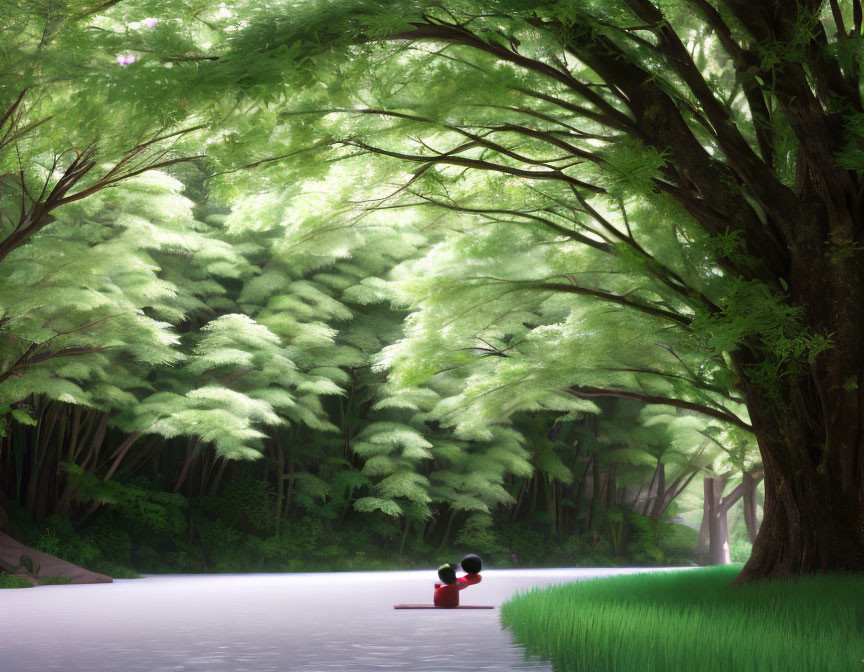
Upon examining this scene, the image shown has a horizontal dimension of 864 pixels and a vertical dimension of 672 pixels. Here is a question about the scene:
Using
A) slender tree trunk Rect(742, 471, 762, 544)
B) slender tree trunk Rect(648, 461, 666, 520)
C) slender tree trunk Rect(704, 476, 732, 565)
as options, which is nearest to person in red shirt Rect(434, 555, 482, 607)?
slender tree trunk Rect(742, 471, 762, 544)

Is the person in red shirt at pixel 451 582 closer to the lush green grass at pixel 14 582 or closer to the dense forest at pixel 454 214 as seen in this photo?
the dense forest at pixel 454 214

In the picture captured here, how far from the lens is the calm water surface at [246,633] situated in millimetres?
5035

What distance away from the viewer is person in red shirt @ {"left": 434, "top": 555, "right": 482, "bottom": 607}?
27.9ft

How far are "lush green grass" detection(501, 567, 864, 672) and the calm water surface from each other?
0.29 meters

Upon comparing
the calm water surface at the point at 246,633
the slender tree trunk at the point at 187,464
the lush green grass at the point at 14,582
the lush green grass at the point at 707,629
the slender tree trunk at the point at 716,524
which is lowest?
the calm water surface at the point at 246,633

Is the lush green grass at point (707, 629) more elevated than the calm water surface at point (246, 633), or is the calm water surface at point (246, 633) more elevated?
the lush green grass at point (707, 629)

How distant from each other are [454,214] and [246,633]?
4786mm

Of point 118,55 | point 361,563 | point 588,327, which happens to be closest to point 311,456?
point 361,563

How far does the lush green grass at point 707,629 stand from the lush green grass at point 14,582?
301 inches

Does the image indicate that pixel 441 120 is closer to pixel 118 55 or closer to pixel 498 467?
pixel 118 55

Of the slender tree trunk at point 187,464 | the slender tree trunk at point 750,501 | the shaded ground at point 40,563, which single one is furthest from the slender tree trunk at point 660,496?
the shaded ground at point 40,563

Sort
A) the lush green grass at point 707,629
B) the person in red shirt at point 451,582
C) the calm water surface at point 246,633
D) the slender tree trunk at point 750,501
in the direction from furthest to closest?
the slender tree trunk at point 750,501
the person in red shirt at point 451,582
the calm water surface at point 246,633
the lush green grass at point 707,629

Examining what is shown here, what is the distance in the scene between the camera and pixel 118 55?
616 cm

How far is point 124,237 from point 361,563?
8.96 meters
